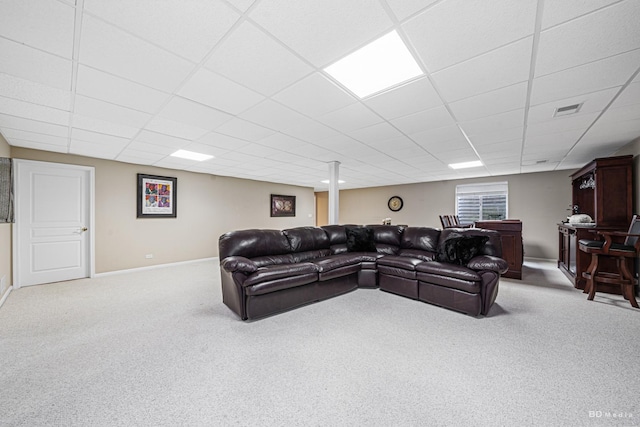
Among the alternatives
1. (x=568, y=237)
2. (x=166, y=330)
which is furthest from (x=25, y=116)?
(x=568, y=237)

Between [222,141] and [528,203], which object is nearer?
[222,141]

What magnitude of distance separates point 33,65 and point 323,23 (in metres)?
2.29

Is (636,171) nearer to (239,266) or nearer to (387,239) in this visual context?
(387,239)

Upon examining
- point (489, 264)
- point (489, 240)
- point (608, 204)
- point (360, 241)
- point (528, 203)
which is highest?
point (528, 203)

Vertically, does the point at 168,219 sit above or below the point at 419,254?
above

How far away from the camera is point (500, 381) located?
6.01 ft

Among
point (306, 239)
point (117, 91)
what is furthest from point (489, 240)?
point (117, 91)

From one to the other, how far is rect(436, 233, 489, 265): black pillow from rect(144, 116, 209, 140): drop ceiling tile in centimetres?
388

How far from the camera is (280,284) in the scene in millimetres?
3074

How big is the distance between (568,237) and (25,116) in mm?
8720

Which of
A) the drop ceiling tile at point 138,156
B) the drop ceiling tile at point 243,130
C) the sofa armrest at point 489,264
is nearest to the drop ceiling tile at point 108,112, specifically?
the drop ceiling tile at point 243,130

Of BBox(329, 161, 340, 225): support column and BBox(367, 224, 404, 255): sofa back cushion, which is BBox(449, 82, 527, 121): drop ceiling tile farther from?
BBox(329, 161, 340, 225): support column

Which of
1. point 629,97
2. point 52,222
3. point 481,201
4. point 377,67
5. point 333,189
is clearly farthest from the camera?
point 481,201

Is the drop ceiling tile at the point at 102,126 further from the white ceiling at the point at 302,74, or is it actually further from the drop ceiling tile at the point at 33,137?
the drop ceiling tile at the point at 33,137
